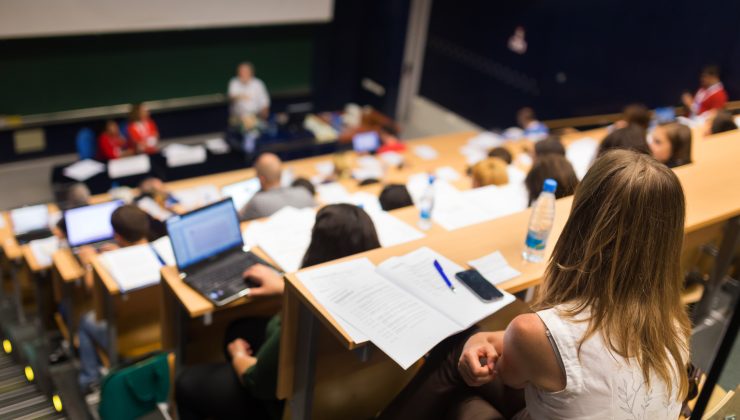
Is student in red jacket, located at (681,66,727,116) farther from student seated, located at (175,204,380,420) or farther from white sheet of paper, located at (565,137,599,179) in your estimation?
student seated, located at (175,204,380,420)

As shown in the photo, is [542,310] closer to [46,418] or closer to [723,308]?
[723,308]

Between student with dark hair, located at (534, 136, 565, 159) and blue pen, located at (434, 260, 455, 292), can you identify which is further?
student with dark hair, located at (534, 136, 565, 159)

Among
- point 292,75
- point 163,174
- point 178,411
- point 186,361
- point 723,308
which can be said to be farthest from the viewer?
point 292,75

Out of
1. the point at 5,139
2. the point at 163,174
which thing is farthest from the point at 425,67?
the point at 5,139

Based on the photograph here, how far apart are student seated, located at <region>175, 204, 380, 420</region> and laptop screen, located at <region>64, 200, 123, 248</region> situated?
2204 millimetres

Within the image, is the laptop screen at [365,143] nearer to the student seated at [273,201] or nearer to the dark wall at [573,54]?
the dark wall at [573,54]

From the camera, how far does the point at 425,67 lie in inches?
392

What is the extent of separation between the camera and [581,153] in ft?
17.7

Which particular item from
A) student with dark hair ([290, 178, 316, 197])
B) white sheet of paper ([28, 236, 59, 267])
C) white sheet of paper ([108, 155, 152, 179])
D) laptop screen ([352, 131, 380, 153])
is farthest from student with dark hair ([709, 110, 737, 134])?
white sheet of paper ([108, 155, 152, 179])

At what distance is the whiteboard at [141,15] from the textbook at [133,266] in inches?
195

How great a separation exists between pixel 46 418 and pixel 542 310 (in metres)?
2.54

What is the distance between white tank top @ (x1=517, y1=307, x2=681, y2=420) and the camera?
1.56 m

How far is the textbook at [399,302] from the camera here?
6.18ft

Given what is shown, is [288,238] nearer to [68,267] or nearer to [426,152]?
[68,267]
